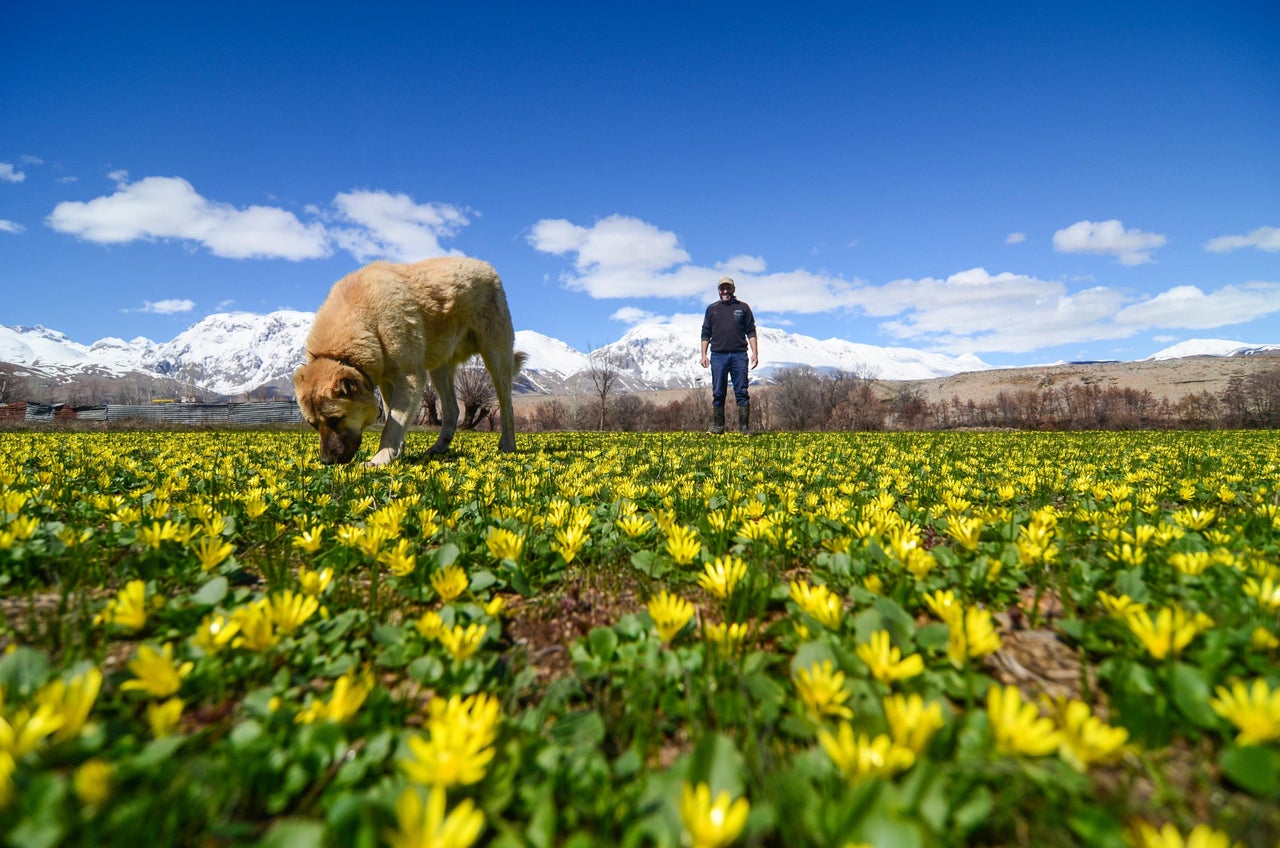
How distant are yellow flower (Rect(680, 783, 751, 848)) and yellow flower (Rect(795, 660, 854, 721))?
14.4 inches

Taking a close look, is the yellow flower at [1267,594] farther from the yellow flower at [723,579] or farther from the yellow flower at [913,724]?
the yellow flower at [723,579]

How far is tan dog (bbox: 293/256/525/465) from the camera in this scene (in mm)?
6301

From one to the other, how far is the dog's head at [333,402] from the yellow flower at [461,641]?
5565 millimetres

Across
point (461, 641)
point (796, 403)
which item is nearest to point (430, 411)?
point (796, 403)

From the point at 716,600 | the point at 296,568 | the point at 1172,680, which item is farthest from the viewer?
the point at 296,568

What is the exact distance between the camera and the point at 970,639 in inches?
56.0

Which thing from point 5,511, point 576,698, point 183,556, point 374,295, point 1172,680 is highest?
point 374,295

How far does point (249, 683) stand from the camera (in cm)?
143

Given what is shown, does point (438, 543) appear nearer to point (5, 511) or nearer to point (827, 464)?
point (5, 511)

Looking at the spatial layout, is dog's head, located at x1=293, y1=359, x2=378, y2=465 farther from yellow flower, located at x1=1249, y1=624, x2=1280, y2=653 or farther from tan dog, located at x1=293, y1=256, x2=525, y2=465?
yellow flower, located at x1=1249, y1=624, x2=1280, y2=653

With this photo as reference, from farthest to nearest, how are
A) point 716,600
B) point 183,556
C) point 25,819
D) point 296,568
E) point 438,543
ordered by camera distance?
point 438,543 < point 296,568 < point 183,556 < point 716,600 < point 25,819

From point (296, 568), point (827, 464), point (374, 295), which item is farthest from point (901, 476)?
point (374, 295)

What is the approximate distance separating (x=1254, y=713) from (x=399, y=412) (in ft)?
23.3

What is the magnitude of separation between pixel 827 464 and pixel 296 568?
554cm
